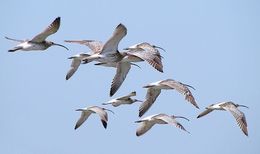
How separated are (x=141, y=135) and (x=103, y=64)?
185 inches

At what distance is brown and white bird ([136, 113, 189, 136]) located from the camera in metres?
32.3

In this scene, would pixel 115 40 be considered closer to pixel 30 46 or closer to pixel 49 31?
pixel 49 31

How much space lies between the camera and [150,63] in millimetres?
29484

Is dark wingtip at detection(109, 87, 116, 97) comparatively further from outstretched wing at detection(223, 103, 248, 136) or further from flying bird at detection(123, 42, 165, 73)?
outstretched wing at detection(223, 103, 248, 136)

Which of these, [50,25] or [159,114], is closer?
[50,25]

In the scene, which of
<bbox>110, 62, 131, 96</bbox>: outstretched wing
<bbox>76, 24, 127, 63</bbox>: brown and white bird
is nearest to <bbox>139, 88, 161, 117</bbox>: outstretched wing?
<bbox>110, 62, 131, 96</bbox>: outstretched wing

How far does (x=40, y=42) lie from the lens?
102 ft

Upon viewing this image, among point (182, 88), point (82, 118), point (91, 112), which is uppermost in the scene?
point (182, 88)

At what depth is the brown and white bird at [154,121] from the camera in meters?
32.3

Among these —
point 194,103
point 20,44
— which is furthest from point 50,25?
point 194,103

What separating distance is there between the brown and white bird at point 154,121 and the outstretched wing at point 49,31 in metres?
5.31

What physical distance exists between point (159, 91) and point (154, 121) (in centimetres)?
136

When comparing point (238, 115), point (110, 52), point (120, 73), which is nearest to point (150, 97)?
point (120, 73)

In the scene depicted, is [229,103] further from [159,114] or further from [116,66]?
[116,66]
